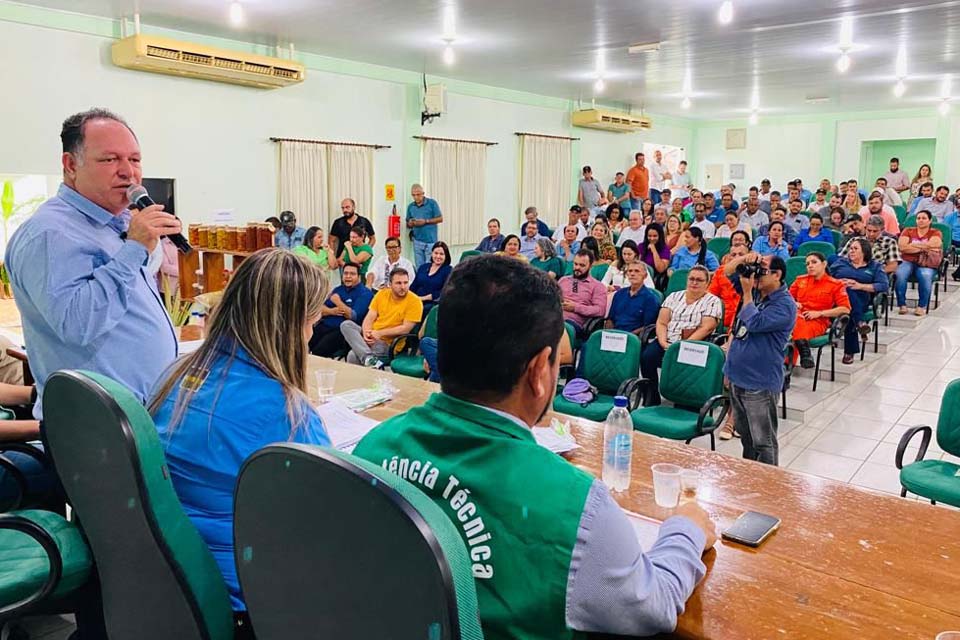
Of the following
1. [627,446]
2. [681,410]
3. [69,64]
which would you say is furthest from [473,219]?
[627,446]

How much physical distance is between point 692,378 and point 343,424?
2337 millimetres

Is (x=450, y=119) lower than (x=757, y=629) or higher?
higher

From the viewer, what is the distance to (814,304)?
19.5 feet

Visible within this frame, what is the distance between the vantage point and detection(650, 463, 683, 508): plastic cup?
1.74 metres

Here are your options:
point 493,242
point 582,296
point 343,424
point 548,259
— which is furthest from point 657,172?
point 343,424

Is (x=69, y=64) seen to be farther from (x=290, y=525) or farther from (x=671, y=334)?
(x=290, y=525)

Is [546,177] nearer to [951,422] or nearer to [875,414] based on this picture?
[875,414]

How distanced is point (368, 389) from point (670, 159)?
15090 mm

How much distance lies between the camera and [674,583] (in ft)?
3.92

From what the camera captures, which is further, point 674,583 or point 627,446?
point 627,446

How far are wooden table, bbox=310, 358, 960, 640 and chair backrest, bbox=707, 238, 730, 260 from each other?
687 cm

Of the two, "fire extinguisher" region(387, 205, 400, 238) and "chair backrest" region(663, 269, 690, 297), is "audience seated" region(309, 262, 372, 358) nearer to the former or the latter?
"chair backrest" region(663, 269, 690, 297)

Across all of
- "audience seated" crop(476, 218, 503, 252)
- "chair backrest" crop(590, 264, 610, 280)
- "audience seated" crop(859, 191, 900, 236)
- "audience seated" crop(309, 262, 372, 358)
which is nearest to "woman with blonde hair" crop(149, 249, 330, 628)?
"audience seated" crop(309, 262, 372, 358)

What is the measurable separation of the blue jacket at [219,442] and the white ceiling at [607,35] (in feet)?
18.2
